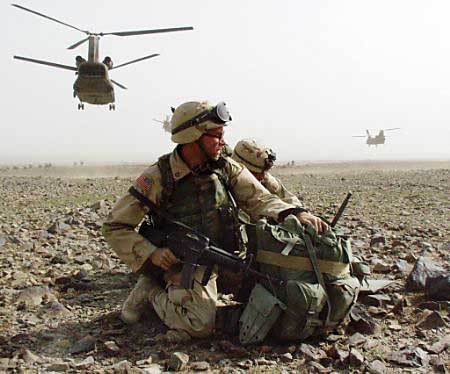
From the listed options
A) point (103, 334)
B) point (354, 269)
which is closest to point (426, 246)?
point (354, 269)

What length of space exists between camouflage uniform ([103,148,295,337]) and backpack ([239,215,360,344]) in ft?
1.23

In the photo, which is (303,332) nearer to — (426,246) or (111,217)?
(111,217)

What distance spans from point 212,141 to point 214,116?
227 millimetres

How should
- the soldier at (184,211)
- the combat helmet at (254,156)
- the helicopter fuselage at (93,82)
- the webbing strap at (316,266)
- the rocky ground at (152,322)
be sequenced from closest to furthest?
the rocky ground at (152,322) < the webbing strap at (316,266) < the soldier at (184,211) < the combat helmet at (254,156) < the helicopter fuselage at (93,82)

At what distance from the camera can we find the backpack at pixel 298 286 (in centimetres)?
412

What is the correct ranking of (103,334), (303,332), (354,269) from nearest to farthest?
(303,332)
(103,334)
(354,269)

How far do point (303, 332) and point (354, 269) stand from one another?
0.99m

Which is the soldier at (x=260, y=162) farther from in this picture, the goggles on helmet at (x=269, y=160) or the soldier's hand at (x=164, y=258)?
the soldier's hand at (x=164, y=258)

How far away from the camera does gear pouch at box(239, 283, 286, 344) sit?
4133 millimetres

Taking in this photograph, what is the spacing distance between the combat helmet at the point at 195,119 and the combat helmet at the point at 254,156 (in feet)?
5.65

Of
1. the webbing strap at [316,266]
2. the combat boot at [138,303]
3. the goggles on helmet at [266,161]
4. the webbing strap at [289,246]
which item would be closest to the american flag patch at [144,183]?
the combat boot at [138,303]

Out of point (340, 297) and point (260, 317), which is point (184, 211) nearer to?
point (260, 317)

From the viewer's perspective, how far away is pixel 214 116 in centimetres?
456

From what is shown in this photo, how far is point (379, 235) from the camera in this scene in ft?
25.9
